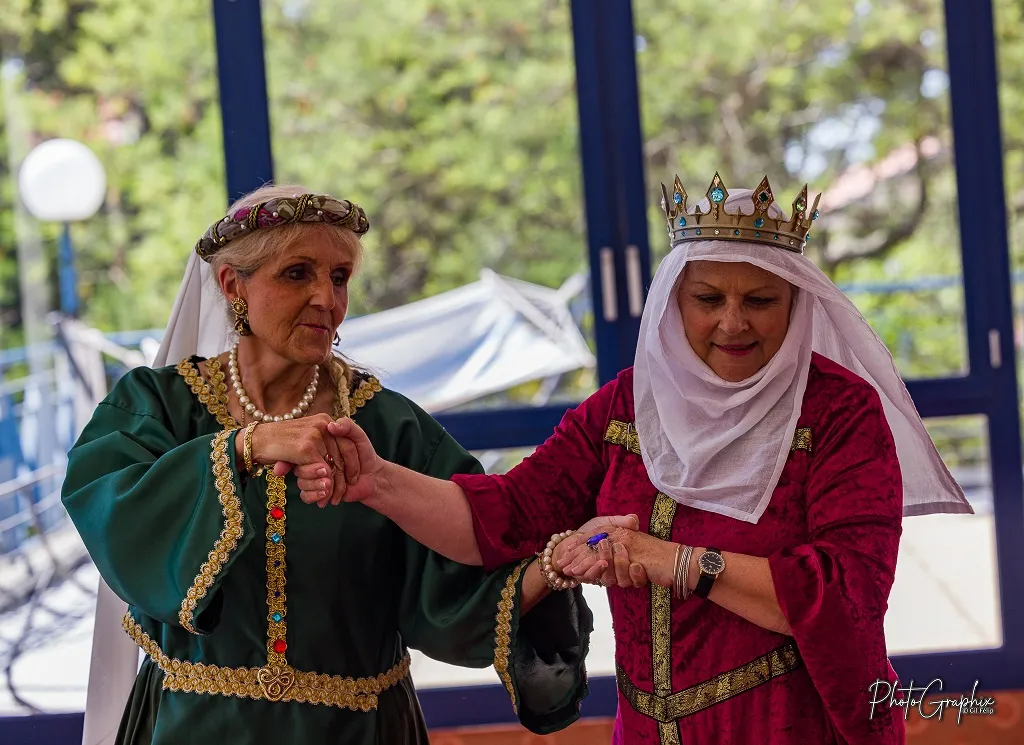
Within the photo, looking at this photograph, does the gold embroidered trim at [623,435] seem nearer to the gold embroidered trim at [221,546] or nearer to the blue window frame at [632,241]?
the gold embroidered trim at [221,546]

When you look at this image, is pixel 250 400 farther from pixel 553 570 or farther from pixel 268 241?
pixel 553 570

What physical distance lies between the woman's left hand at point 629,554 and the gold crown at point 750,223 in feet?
A: 1.72

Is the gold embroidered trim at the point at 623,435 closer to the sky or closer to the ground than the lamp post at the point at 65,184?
closer to the ground

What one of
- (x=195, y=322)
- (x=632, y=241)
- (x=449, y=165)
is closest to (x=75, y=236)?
(x=449, y=165)

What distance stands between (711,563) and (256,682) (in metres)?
0.80

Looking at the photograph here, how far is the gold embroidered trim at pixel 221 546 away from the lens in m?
1.69

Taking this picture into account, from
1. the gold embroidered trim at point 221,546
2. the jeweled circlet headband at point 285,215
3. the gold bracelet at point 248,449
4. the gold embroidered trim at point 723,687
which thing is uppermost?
the jeweled circlet headband at point 285,215

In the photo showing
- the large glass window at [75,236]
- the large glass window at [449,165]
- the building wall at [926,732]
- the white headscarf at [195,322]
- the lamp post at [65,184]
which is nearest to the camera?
the white headscarf at [195,322]

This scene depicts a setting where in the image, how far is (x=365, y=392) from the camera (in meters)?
2.06

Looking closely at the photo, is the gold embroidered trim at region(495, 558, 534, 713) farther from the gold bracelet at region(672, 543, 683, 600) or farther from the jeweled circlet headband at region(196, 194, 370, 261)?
the jeweled circlet headband at region(196, 194, 370, 261)

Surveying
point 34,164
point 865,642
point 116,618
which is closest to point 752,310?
point 865,642

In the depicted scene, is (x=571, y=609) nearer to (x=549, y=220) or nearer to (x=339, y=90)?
(x=549, y=220)

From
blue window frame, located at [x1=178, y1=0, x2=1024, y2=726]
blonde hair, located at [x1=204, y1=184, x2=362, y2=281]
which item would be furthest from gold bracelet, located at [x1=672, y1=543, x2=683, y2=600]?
blue window frame, located at [x1=178, y1=0, x2=1024, y2=726]

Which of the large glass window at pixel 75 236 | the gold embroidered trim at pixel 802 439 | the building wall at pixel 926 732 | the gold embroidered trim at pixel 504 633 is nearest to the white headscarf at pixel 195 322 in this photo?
the gold embroidered trim at pixel 504 633
